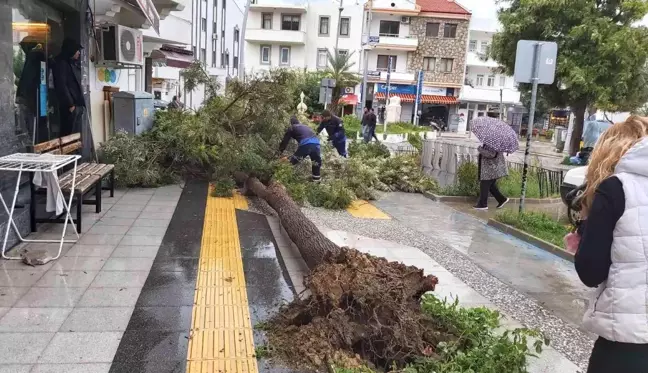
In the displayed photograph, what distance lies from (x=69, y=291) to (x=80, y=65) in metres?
4.89

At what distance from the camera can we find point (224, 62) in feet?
136

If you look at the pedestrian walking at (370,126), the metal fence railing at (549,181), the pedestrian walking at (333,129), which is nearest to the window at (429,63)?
the pedestrian walking at (370,126)

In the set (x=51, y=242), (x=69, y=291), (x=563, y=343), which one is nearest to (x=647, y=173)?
(x=563, y=343)

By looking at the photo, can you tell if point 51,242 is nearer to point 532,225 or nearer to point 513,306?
point 513,306

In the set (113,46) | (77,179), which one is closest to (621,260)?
(77,179)

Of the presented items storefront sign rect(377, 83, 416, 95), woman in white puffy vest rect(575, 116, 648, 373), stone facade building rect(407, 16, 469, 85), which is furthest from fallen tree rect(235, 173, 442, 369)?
stone facade building rect(407, 16, 469, 85)

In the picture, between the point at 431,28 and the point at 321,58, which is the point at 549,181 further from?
the point at 321,58

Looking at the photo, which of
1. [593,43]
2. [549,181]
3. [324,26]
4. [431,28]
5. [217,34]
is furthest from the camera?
[324,26]

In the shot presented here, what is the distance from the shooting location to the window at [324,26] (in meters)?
46.9

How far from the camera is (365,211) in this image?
30.0 feet

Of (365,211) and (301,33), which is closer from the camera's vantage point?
(365,211)

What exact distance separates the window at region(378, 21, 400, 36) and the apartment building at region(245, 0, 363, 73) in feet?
6.10

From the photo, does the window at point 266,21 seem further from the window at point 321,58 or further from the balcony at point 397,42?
the balcony at point 397,42

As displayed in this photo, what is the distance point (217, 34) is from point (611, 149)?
38443 mm
